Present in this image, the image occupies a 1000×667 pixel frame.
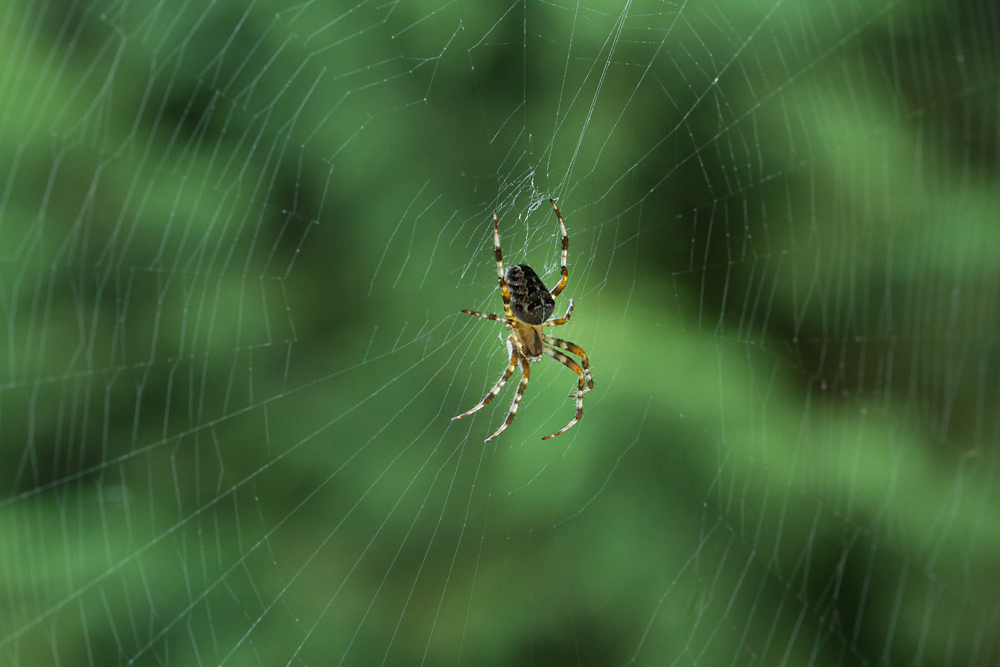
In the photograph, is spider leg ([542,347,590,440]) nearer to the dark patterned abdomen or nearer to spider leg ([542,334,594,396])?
spider leg ([542,334,594,396])

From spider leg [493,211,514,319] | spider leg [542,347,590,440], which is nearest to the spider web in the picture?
spider leg [542,347,590,440]

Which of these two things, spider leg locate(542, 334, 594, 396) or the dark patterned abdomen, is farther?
spider leg locate(542, 334, 594, 396)

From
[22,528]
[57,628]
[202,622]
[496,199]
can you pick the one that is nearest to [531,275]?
[496,199]

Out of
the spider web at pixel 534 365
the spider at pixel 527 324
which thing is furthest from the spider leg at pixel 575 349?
the spider web at pixel 534 365

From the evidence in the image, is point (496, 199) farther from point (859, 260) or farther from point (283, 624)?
point (283, 624)

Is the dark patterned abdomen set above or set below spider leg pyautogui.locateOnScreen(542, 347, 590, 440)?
above

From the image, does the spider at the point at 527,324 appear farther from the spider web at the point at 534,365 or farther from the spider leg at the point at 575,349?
the spider web at the point at 534,365

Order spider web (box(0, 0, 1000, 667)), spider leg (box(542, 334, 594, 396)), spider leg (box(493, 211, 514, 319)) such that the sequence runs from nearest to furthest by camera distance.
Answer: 1. spider leg (box(493, 211, 514, 319))
2. spider leg (box(542, 334, 594, 396))
3. spider web (box(0, 0, 1000, 667))
